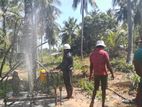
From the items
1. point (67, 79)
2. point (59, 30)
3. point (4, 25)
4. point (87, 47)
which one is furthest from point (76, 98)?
point (59, 30)

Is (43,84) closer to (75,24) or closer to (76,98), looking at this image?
(76,98)

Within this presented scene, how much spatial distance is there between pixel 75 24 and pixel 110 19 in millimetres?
13166

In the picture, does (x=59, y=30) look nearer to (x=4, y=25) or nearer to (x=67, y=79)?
(x=4, y=25)

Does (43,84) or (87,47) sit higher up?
(87,47)

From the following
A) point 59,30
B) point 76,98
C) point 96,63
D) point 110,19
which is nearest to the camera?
point 96,63

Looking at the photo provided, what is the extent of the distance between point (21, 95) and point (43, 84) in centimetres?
178

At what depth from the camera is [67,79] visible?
11359 mm

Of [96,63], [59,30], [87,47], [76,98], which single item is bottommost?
[76,98]

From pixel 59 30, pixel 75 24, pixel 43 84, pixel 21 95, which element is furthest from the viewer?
pixel 75 24

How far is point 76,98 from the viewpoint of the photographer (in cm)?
1155

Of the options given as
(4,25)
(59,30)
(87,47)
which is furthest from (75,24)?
(4,25)

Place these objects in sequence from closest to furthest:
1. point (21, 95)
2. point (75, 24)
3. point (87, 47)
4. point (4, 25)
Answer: point (21, 95) → point (4, 25) → point (87, 47) → point (75, 24)

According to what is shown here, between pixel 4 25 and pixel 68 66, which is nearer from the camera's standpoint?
pixel 68 66

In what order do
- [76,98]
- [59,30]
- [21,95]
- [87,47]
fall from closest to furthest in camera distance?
[21,95] < [76,98] < [87,47] < [59,30]
